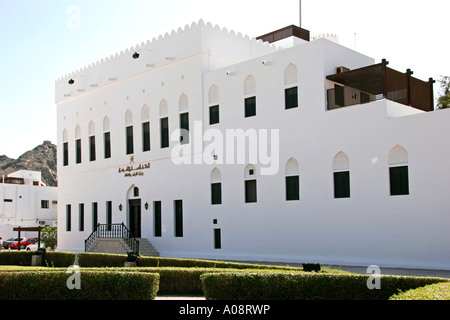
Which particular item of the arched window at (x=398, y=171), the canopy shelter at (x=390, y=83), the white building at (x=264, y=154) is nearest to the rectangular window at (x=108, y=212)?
the white building at (x=264, y=154)

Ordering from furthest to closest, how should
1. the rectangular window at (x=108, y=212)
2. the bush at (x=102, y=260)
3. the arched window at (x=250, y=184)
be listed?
the rectangular window at (x=108, y=212) < the arched window at (x=250, y=184) < the bush at (x=102, y=260)

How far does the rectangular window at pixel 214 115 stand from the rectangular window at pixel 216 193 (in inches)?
108

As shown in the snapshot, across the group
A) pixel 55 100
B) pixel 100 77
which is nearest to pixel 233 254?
pixel 100 77

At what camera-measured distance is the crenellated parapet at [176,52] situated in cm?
2412

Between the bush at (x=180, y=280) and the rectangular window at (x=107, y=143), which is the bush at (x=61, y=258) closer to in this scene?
the rectangular window at (x=107, y=143)

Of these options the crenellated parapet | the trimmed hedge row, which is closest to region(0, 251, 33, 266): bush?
the trimmed hedge row

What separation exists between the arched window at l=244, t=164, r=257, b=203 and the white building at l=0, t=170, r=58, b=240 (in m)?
36.1

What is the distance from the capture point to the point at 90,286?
11.4 meters

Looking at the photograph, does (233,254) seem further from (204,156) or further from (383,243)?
(383,243)

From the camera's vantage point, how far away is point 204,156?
23344 mm

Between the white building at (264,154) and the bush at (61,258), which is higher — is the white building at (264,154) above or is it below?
above

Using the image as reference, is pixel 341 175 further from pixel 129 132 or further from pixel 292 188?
pixel 129 132

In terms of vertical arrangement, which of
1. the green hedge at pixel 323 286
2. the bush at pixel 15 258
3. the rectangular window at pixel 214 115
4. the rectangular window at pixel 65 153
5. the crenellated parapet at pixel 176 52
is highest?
the crenellated parapet at pixel 176 52

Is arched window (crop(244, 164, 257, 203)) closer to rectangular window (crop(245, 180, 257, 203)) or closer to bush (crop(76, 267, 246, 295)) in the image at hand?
rectangular window (crop(245, 180, 257, 203))
